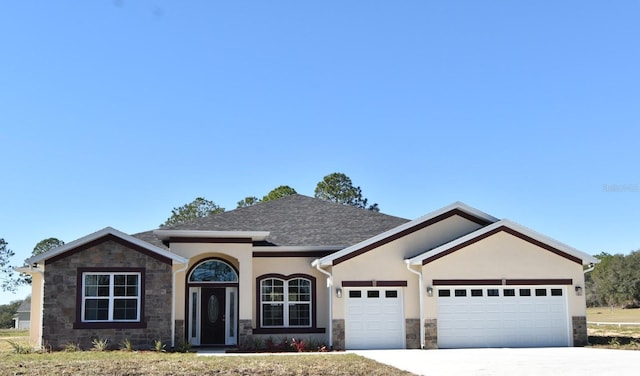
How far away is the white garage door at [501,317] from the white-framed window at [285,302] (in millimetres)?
4567

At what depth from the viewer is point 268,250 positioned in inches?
939

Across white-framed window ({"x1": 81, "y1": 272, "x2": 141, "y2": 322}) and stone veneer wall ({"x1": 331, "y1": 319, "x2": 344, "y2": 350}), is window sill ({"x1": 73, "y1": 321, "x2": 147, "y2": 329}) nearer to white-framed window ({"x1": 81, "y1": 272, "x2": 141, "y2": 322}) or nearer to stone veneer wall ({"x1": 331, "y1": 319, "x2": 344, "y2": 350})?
white-framed window ({"x1": 81, "y1": 272, "x2": 141, "y2": 322})

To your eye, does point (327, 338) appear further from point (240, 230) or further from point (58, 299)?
point (58, 299)

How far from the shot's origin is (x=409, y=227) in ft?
76.3

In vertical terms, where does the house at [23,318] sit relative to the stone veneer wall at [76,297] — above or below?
below

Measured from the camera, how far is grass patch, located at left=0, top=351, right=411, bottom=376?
1481 centimetres

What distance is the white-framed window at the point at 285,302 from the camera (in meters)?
23.8

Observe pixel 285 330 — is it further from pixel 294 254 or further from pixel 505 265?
pixel 505 265

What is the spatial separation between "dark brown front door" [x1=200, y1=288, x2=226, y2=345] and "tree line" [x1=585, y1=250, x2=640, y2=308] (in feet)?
191

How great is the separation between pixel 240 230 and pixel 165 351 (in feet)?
15.2

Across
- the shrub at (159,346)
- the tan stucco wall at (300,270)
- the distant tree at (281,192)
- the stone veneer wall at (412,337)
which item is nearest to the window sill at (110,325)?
the shrub at (159,346)

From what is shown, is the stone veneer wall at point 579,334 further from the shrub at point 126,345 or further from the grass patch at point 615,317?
the grass patch at point 615,317

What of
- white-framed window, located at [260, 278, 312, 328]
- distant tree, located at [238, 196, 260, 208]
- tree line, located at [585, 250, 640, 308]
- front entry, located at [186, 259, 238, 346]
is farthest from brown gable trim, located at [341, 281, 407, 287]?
tree line, located at [585, 250, 640, 308]

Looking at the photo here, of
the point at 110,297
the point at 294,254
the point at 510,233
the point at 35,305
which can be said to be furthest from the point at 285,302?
the point at 35,305
